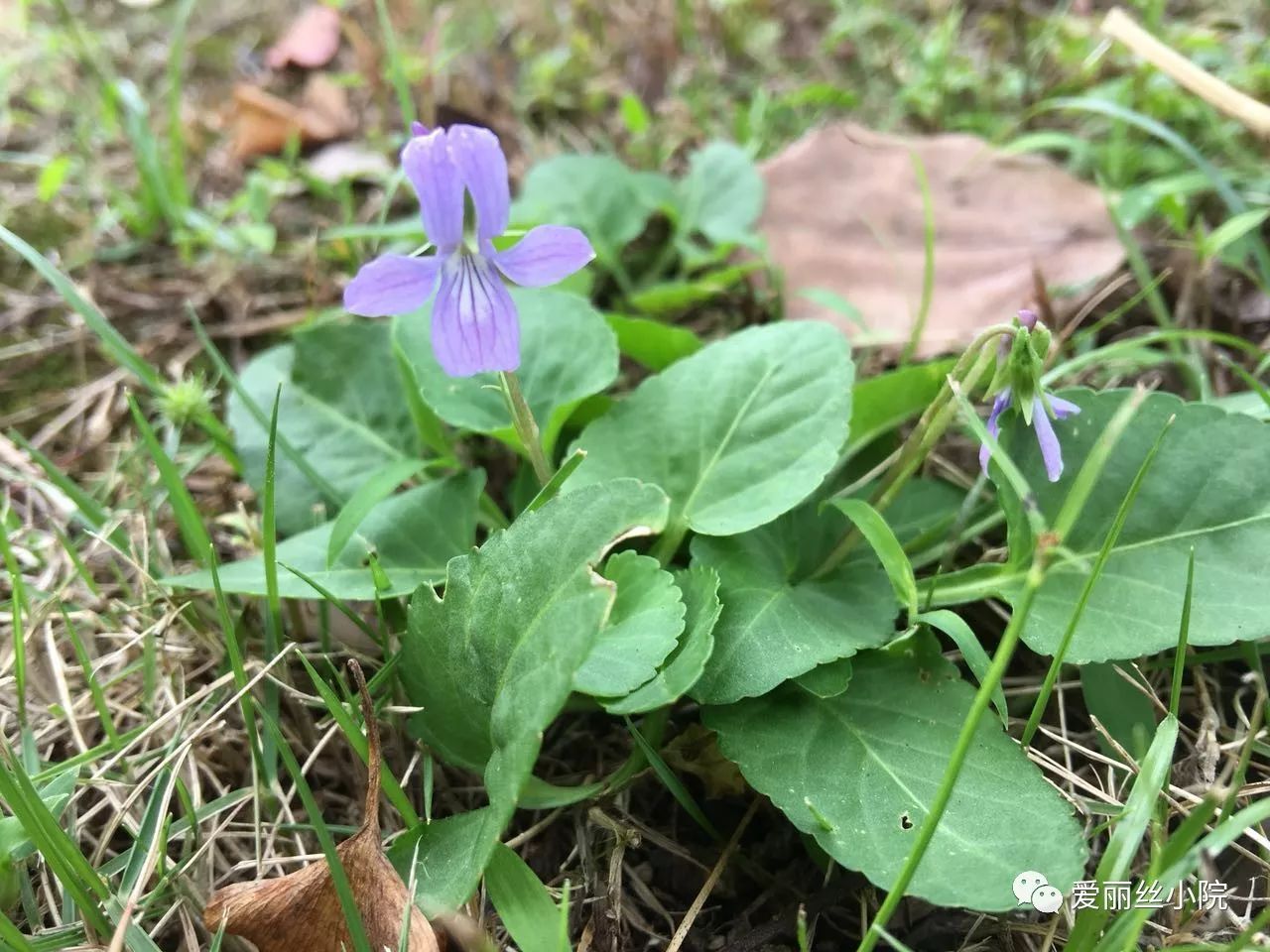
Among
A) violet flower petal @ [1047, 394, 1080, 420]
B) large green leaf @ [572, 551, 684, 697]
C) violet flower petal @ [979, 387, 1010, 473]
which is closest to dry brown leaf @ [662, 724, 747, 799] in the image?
large green leaf @ [572, 551, 684, 697]

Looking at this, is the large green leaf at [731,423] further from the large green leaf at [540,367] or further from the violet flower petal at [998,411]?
the violet flower petal at [998,411]

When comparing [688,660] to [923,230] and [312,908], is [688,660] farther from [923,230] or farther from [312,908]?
[923,230]

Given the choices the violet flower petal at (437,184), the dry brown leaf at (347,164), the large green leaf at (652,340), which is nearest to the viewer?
the violet flower petal at (437,184)

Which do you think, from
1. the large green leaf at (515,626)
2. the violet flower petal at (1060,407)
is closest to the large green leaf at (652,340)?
the large green leaf at (515,626)

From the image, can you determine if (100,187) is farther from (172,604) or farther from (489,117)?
(172,604)

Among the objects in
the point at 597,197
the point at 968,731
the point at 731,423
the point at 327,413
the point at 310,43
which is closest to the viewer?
the point at 968,731

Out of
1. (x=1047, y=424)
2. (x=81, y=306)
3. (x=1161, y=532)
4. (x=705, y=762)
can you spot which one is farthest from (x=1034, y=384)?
(x=81, y=306)

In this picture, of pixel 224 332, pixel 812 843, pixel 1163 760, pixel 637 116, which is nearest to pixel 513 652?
pixel 812 843

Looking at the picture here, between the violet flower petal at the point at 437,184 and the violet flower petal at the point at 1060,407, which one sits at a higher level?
the violet flower petal at the point at 437,184
